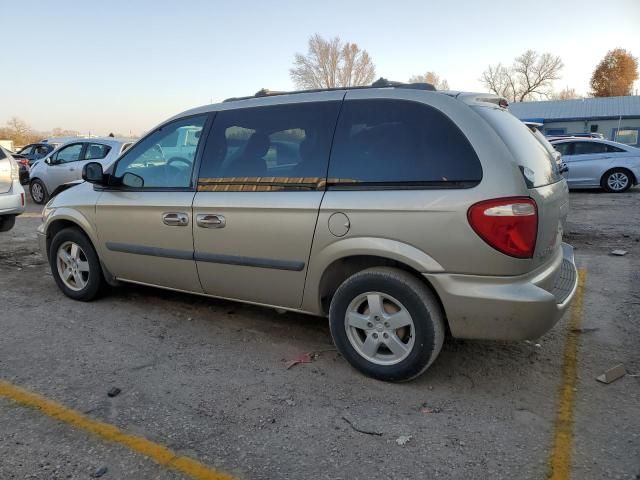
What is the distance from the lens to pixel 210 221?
3.67m

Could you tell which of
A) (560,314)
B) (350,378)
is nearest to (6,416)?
(350,378)

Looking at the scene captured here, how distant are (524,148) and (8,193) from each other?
23.8 feet

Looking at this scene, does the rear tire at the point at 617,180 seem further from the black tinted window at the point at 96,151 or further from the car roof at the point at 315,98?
the black tinted window at the point at 96,151

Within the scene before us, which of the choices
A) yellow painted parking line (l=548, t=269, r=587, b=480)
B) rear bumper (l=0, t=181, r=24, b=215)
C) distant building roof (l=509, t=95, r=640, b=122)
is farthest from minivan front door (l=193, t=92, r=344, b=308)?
distant building roof (l=509, t=95, r=640, b=122)

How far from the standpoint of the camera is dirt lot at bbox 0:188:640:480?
2.38 meters

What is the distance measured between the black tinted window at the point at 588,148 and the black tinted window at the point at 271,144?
12.6 metres

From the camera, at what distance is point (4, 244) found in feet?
24.9

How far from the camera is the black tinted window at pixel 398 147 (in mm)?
2852

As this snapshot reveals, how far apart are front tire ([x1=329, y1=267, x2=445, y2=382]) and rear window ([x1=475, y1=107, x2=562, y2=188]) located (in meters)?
0.91

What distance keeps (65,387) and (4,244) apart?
560cm

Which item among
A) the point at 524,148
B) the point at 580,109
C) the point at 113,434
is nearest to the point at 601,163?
the point at 524,148

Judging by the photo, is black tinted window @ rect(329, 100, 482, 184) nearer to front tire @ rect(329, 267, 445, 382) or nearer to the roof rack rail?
the roof rack rail

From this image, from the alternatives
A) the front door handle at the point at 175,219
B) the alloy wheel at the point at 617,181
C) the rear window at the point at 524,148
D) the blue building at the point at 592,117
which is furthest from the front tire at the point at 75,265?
the blue building at the point at 592,117

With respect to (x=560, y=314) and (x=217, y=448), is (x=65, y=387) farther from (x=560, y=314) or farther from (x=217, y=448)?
(x=560, y=314)
